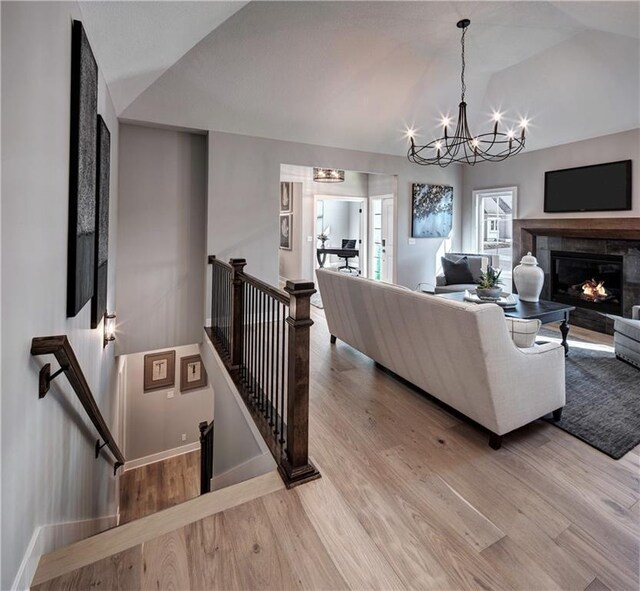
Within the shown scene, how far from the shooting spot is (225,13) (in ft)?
8.33

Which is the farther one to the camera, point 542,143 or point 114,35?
point 542,143

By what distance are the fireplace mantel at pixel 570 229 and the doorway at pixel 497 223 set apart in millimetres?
331

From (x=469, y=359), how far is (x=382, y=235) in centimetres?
Result: 589

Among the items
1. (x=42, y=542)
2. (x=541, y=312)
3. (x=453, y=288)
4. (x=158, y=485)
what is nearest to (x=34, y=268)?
(x=42, y=542)

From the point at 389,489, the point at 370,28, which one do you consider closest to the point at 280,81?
the point at 370,28

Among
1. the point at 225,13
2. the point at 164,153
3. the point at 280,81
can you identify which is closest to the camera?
the point at 225,13

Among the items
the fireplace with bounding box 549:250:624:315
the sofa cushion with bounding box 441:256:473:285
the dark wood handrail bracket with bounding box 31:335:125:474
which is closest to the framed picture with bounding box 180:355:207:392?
the dark wood handrail bracket with bounding box 31:335:125:474

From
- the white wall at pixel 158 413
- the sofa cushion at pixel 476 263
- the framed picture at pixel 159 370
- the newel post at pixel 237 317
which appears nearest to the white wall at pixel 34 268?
the newel post at pixel 237 317

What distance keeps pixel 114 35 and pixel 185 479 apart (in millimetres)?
5172

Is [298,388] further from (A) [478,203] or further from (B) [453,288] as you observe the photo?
(A) [478,203]

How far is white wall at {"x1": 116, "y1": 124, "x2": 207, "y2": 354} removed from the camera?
172 inches

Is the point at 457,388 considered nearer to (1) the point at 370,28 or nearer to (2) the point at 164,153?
(1) the point at 370,28

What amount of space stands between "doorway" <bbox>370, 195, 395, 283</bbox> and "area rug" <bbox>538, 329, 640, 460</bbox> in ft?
13.3

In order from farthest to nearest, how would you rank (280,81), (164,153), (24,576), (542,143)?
(542,143), (164,153), (280,81), (24,576)
